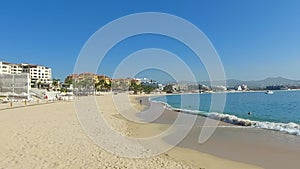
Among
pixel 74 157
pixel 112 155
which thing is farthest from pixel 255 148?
pixel 74 157

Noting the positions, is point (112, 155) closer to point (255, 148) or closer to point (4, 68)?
point (255, 148)

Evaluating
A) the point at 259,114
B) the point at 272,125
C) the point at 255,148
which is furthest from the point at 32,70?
the point at 255,148

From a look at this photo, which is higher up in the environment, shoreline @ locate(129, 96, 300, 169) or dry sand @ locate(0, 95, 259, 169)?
dry sand @ locate(0, 95, 259, 169)

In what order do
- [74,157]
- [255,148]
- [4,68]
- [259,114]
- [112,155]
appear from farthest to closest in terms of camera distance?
[4,68]
[259,114]
[255,148]
[112,155]
[74,157]

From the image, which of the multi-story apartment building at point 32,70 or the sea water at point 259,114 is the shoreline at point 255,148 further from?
→ the multi-story apartment building at point 32,70

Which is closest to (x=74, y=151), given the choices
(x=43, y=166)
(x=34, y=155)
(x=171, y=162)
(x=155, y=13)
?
(x=34, y=155)

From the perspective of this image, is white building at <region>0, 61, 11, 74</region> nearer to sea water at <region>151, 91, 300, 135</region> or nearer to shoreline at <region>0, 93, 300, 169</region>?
sea water at <region>151, 91, 300, 135</region>

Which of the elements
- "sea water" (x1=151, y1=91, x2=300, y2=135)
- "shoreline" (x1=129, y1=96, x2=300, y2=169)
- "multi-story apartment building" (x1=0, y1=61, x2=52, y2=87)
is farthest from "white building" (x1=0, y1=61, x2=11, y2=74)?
"shoreline" (x1=129, y1=96, x2=300, y2=169)

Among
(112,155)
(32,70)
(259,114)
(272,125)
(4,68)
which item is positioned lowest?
(259,114)

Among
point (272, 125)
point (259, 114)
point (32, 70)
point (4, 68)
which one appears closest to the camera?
point (272, 125)

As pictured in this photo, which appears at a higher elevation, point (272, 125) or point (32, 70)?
point (32, 70)

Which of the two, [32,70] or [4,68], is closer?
[4,68]

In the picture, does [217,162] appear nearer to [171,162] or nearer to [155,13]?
[171,162]

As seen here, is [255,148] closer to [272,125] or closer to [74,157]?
[74,157]
